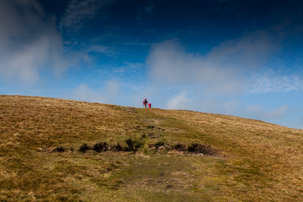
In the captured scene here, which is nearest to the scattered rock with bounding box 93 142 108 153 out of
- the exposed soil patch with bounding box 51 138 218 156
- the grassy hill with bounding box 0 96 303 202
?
the exposed soil patch with bounding box 51 138 218 156

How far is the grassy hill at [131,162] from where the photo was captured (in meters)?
14.5

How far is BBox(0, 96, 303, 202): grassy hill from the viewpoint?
1446 centimetres

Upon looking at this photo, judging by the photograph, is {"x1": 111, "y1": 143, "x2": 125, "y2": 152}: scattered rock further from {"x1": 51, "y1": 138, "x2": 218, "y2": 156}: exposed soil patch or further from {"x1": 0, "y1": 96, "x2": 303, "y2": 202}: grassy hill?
{"x1": 0, "y1": 96, "x2": 303, "y2": 202}: grassy hill

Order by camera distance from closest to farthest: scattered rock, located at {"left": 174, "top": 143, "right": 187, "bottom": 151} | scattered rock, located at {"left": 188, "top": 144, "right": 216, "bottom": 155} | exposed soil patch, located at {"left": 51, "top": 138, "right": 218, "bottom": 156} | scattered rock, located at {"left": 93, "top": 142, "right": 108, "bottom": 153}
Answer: scattered rock, located at {"left": 93, "top": 142, "right": 108, "bottom": 153} → exposed soil patch, located at {"left": 51, "top": 138, "right": 218, "bottom": 156} → scattered rock, located at {"left": 174, "top": 143, "right": 187, "bottom": 151} → scattered rock, located at {"left": 188, "top": 144, "right": 216, "bottom": 155}

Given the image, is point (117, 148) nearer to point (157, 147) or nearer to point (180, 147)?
point (157, 147)

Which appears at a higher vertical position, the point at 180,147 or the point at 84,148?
the point at 180,147

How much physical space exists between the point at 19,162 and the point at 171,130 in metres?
25.4

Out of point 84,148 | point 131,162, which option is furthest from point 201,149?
point 84,148

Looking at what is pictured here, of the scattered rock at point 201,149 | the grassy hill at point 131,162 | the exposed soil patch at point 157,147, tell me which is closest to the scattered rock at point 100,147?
the exposed soil patch at point 157,147

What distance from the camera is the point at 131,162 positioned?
2261cm

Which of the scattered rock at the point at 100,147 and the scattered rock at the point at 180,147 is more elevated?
the scattered rock at the point at 180,147

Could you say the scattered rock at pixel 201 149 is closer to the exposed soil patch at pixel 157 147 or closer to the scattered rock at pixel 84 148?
the exposed soil patch at pixel 157 147

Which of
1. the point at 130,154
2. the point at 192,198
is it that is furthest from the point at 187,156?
the point at 192,198

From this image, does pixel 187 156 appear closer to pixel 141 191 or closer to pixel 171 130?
pixel 171 130
